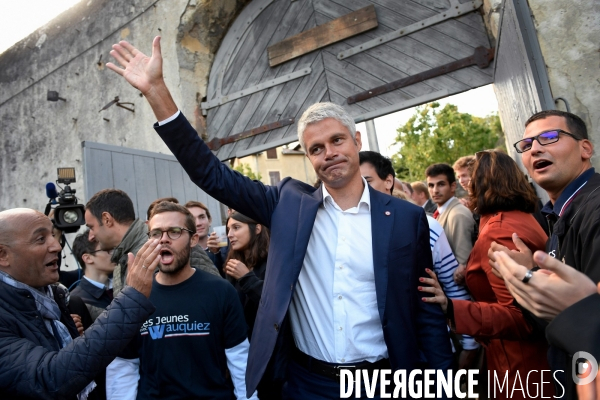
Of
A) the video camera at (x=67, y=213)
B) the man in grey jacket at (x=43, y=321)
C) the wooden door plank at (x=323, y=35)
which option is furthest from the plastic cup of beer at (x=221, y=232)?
the man in grey jacket at (x=43, y=321)

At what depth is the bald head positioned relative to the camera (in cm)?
183

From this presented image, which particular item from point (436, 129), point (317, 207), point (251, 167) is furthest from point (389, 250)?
point (251, 167)

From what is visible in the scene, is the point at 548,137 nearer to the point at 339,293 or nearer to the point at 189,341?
the point at 339,293

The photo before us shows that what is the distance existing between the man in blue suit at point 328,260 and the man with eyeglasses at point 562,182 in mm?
401

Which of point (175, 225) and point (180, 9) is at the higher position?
point (180, 9)

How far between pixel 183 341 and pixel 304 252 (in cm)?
97

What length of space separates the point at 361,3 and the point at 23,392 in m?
4.44

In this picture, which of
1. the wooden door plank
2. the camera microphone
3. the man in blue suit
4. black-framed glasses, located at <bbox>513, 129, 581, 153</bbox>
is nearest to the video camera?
the camera microphone

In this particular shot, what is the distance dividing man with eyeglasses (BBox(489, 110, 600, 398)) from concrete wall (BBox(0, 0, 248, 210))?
4.30m

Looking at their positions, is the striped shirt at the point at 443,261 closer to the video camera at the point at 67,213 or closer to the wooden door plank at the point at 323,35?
the video camera at the point at 67,213

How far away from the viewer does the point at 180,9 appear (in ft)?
17.9

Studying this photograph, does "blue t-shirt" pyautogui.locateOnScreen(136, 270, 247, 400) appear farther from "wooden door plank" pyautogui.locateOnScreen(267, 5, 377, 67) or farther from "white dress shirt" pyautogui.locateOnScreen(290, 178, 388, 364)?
"wooden door plank" pyautogui.locateOnScreen(267, 5, 377, 67)

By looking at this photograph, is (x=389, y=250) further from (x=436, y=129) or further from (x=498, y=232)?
(x=436, y=129)

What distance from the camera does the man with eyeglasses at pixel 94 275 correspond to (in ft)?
10.4
